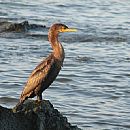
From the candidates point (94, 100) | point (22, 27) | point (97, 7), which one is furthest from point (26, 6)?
point (94, 100)

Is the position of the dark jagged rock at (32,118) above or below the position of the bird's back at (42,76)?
below

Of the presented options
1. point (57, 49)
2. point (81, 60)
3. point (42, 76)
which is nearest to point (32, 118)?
point (42, 76)

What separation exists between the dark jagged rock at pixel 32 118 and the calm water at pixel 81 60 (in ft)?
9.93

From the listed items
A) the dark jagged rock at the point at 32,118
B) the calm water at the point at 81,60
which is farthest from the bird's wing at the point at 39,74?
the calm water at the point at 81,60

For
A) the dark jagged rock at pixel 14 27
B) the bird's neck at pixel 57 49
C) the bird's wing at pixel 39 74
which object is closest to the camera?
the bird's wing at pixel 39 74

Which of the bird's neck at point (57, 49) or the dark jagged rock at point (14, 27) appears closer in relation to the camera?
the bird's neck at point (57, 49)

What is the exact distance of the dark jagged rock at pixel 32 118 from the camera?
298 inches

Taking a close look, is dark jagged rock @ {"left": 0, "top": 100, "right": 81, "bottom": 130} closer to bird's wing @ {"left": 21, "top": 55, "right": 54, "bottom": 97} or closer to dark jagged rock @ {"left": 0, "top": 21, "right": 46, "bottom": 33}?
bird's wing @ {"left": 21, "top": 55, "right": 54, "bottom": 97}

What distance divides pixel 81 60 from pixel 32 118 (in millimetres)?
8260

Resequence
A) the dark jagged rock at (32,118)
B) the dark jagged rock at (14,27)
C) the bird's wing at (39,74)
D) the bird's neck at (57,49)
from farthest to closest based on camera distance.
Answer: the dark jagged rock at (14,27)
the bird's neck at (57,49)
the bird's wing at (39,74)
the dark jagged rock at (32,118)

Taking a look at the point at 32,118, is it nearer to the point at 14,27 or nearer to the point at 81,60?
the point at 81,60

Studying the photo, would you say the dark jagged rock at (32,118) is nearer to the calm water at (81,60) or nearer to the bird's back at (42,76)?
the bird's back at (42,76)

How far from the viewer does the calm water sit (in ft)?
39.7

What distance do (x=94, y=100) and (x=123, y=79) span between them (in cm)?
207
